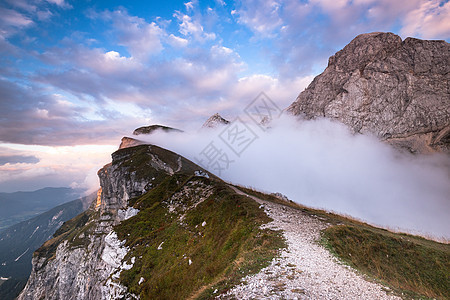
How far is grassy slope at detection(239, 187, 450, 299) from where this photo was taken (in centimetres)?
2273

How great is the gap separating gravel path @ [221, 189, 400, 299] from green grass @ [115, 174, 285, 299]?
1483 millimetres

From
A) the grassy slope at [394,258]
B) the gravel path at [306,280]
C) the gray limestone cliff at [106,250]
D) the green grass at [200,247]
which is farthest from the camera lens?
the gray limestone cliff at [106,250]

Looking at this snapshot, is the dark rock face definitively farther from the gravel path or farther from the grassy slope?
the gravel path

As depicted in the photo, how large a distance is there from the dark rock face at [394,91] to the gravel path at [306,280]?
620ft

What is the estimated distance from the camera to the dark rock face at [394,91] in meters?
145

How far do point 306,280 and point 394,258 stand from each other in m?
20.1

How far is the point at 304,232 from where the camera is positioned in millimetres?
27406

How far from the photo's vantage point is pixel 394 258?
2592 cm

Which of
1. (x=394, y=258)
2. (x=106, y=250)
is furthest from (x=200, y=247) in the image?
(x=106, y=250)

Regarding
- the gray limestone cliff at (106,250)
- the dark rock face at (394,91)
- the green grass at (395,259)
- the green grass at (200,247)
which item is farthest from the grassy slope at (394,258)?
the dark rock face at (394,91)

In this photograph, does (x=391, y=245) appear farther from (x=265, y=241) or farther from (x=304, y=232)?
(x=265, y=241)

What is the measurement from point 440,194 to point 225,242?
19653 centimetres

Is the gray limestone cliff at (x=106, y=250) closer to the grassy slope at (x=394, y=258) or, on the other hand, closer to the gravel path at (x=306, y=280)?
the gravel path at (x=306, y=280)

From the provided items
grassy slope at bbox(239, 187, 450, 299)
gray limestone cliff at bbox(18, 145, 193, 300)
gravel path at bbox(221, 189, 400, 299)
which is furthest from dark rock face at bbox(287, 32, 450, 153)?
gravel path at bbox(221, 189, 400, 299)
